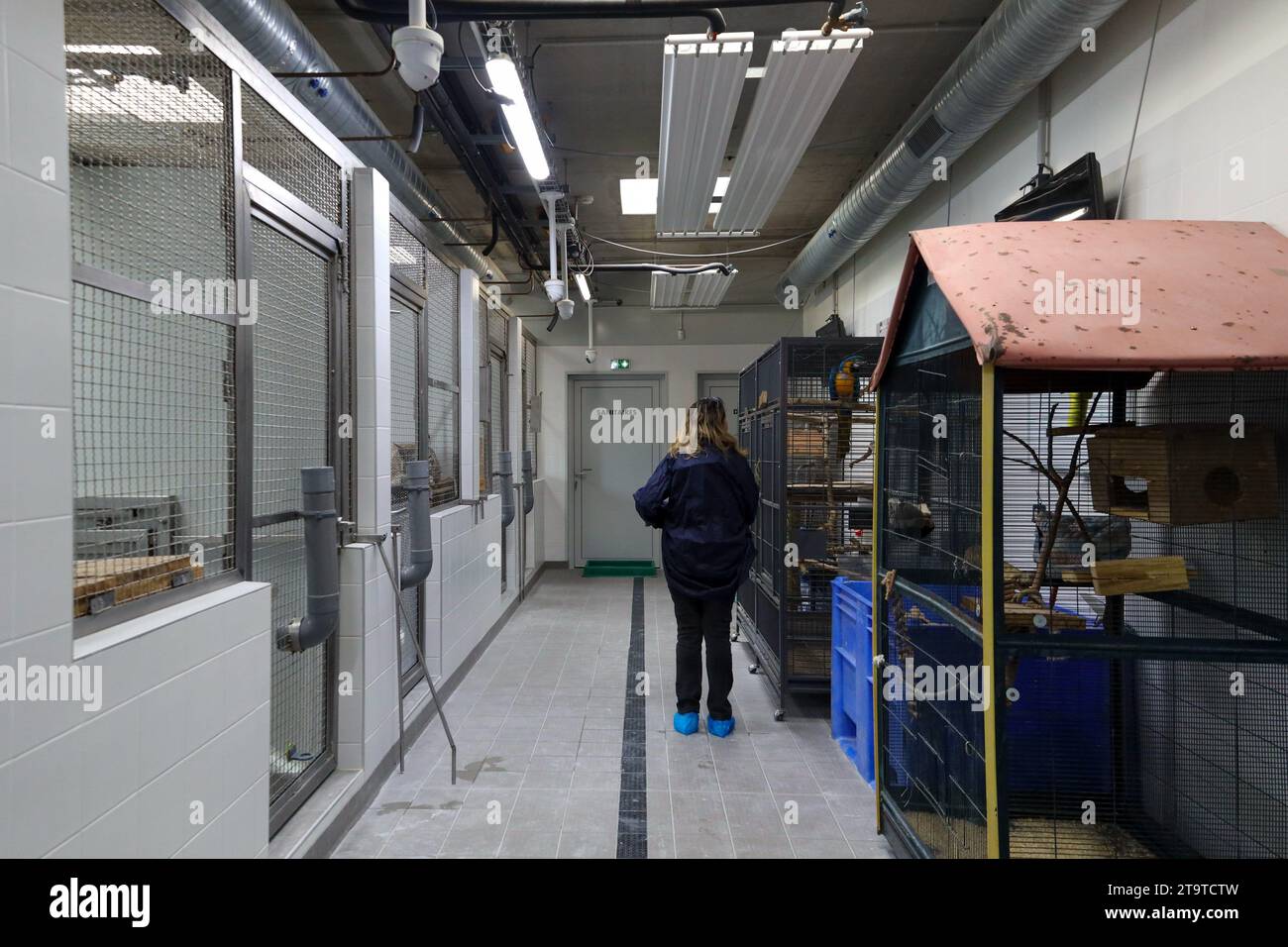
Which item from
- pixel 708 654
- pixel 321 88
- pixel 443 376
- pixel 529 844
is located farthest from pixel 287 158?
pixel 708 654

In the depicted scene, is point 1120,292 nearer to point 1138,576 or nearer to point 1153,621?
point 1138,576

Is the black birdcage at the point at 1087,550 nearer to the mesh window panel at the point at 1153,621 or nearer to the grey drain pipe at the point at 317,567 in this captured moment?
the mesh window panel at the point at 1153,621

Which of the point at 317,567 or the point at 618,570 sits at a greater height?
the point at 317,567

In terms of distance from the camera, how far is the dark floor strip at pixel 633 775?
244cm

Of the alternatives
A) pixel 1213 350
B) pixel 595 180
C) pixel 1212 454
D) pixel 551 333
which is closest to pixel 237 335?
pixel 1213 350

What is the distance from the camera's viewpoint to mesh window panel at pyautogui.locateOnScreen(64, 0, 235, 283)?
1510mm

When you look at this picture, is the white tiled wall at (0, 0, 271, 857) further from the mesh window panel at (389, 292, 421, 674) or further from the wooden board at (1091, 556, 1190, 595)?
the wooden board at (1091, 556, 1190, 595)

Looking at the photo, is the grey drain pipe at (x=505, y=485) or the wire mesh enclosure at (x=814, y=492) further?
the grey drain pipe at (x=505, y=485)

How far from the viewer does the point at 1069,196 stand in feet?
8.62

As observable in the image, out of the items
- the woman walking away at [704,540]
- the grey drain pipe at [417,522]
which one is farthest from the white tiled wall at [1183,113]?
the grey drain pipe at [417,522]

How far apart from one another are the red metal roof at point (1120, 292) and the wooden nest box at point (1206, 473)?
0.28 meters

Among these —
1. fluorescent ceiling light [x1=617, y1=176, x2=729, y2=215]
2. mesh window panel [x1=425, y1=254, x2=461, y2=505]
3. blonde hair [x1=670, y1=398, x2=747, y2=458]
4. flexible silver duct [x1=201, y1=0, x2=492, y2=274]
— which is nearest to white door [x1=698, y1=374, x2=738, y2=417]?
fluorescent ceiling light [x1=617, y1=176, x2=729, y2=215]

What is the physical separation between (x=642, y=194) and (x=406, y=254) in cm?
224

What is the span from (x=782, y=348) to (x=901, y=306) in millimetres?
1375
